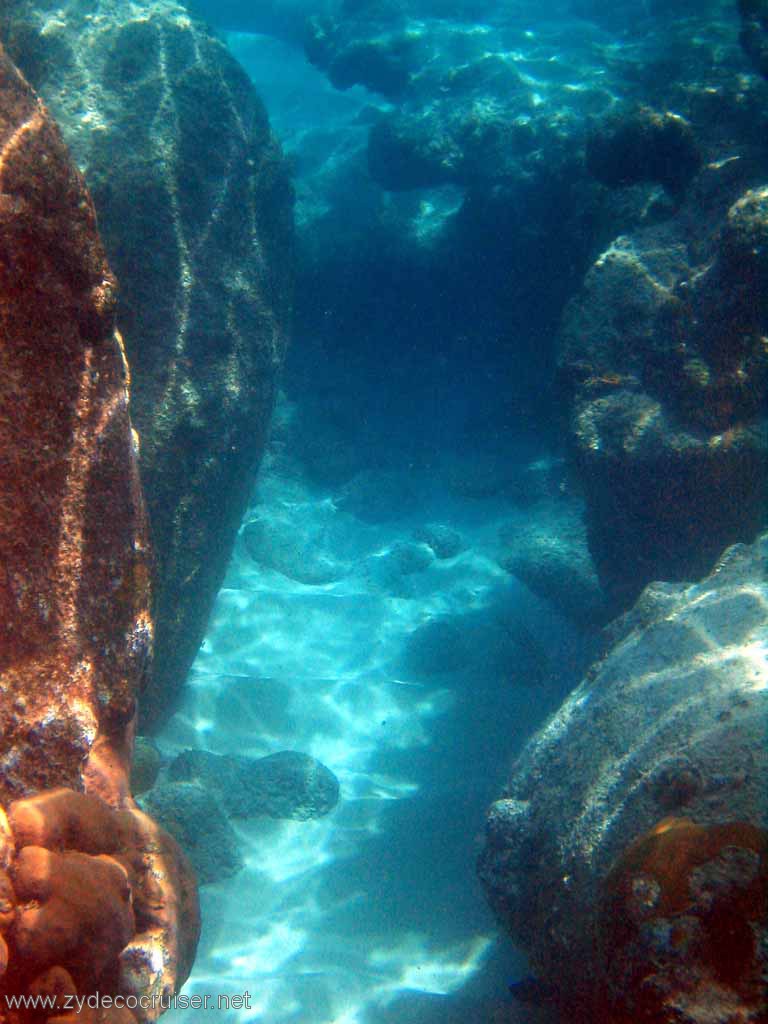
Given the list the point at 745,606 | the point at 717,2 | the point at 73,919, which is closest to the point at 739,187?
the point at 745,606

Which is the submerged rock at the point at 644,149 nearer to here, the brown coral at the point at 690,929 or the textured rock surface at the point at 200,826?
the brown coral at the point at 690,929

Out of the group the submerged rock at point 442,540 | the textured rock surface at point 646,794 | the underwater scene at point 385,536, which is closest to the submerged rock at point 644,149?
the underwater scene at point 385,536

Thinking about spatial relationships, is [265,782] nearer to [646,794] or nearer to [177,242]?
[646,794]

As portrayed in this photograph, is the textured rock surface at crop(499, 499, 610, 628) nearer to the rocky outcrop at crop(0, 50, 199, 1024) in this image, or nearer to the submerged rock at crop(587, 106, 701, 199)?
the submerged rock at crop(587, 106, 701, 199)

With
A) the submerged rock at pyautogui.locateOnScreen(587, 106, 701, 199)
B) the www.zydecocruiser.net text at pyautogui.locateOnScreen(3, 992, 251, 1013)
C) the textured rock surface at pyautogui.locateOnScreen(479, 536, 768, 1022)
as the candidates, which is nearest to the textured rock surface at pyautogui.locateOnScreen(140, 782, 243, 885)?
the textured rock surface at pyautogui.locateOnScreen(479, 536, 768, 1022)

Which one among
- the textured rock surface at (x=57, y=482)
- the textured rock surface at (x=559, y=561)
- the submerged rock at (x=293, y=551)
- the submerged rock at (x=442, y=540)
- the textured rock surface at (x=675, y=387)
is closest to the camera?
the textured rock surface at (x=57, y=482)

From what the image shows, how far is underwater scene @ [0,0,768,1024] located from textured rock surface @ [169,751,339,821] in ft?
0.12

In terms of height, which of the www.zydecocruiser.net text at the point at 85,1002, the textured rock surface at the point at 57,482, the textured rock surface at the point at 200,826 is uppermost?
the textured rock surface at the point at 57,482

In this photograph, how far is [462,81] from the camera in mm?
12125

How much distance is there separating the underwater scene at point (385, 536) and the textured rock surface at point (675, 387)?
3cm

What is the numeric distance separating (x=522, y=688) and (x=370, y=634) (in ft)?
6.77

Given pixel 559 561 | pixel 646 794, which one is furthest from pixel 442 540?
pixel 646 794

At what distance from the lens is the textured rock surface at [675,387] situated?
5359 mm

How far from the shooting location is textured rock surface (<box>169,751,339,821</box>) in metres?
5.79
